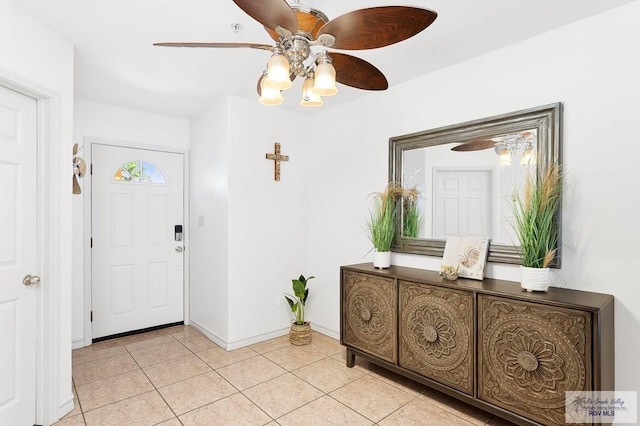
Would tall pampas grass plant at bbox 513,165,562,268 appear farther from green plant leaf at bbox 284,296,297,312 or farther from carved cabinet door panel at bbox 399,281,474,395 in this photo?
green plant leaf at bbox 284,296,297,312

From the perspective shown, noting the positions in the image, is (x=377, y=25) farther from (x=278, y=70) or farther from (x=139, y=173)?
(x=139, y=173)

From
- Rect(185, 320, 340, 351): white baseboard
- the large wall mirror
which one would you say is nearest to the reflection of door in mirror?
the large wall mirror

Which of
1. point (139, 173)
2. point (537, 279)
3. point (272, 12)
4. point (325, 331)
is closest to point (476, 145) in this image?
point (537, 279)

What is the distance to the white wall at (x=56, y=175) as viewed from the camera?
2.02 metres

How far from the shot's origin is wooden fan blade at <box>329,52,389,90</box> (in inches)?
62.6

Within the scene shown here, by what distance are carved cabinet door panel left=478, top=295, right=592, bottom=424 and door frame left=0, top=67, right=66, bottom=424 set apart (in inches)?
104

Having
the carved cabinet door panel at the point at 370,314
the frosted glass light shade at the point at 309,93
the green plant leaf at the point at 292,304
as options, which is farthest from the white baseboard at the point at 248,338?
the frosted glass light shade at the point at 309,93

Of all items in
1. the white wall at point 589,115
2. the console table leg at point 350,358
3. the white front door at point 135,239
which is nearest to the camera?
the white wall at point 589,115

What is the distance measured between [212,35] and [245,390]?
251 centimetres

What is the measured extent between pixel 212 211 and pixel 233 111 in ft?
3.46

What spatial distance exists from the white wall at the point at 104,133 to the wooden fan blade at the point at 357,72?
2988 mm

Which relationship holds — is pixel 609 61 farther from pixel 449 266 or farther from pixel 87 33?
pixel 87 33

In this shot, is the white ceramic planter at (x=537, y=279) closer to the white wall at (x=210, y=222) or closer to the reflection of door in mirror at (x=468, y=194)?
the reflection of door in mirror at (x=468, y=194)

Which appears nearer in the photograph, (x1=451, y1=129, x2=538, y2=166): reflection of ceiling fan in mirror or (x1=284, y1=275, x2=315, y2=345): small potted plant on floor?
(x1=451, y1=129, x2=538, y2=166): reflection of ceiling fan in mirror
